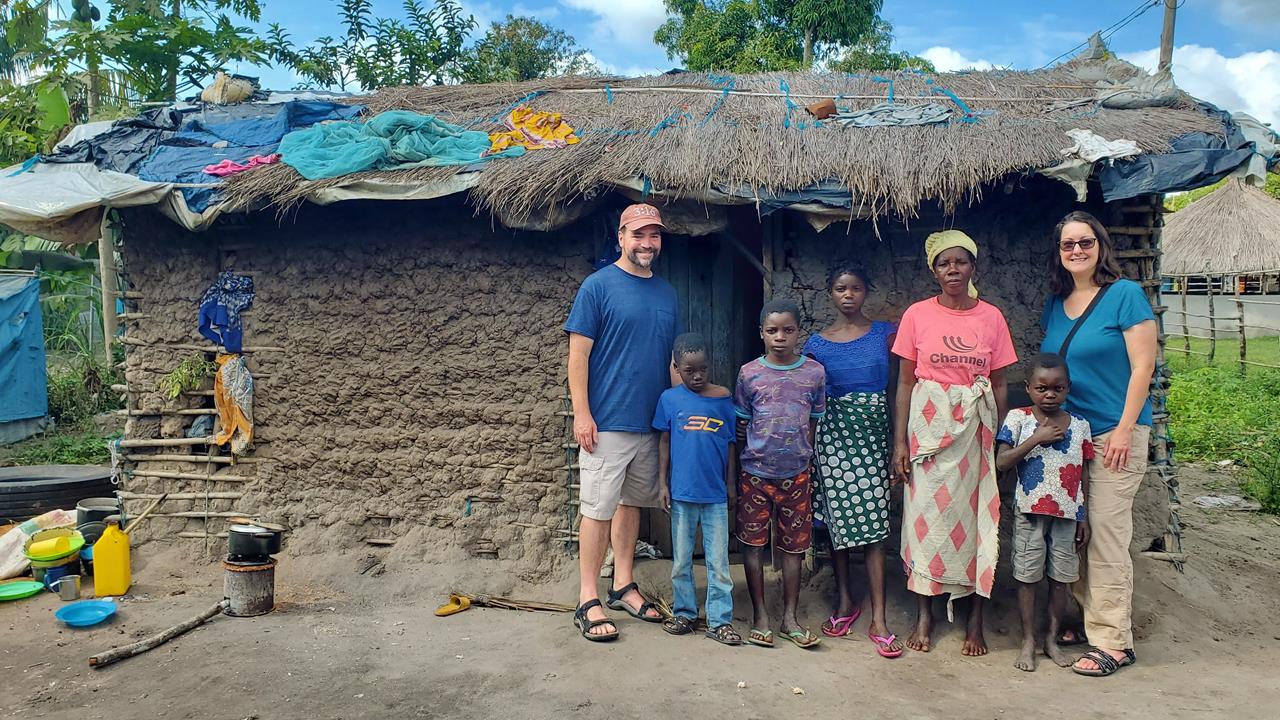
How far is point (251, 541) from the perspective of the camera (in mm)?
4172

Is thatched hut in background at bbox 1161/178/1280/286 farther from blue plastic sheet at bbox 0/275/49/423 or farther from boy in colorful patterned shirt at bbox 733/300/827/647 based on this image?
blue plastic sheet at bbox 0/275/49/423

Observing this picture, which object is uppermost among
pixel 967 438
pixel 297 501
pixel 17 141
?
pixel 17 141

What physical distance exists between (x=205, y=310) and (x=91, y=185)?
87 cm

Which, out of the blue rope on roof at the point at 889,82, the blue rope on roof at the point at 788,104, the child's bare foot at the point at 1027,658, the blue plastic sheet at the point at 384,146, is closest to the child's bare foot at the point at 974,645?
the child's bare foot at the point at 1027,658

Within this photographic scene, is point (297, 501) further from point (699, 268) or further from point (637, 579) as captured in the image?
point (699, 268)

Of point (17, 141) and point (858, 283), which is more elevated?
point (17, 141)

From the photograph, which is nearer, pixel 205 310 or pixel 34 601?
pixel 34 601

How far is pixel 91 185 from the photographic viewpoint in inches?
185

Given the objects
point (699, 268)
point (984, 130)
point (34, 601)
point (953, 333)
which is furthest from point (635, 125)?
point (34, 601)

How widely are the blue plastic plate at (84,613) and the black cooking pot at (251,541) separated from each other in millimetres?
684

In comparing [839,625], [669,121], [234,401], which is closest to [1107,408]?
[839,625]

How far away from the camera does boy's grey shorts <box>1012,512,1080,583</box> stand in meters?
3.64

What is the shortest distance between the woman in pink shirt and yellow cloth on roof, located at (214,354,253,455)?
3549 mm

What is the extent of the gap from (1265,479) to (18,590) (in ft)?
28.1
